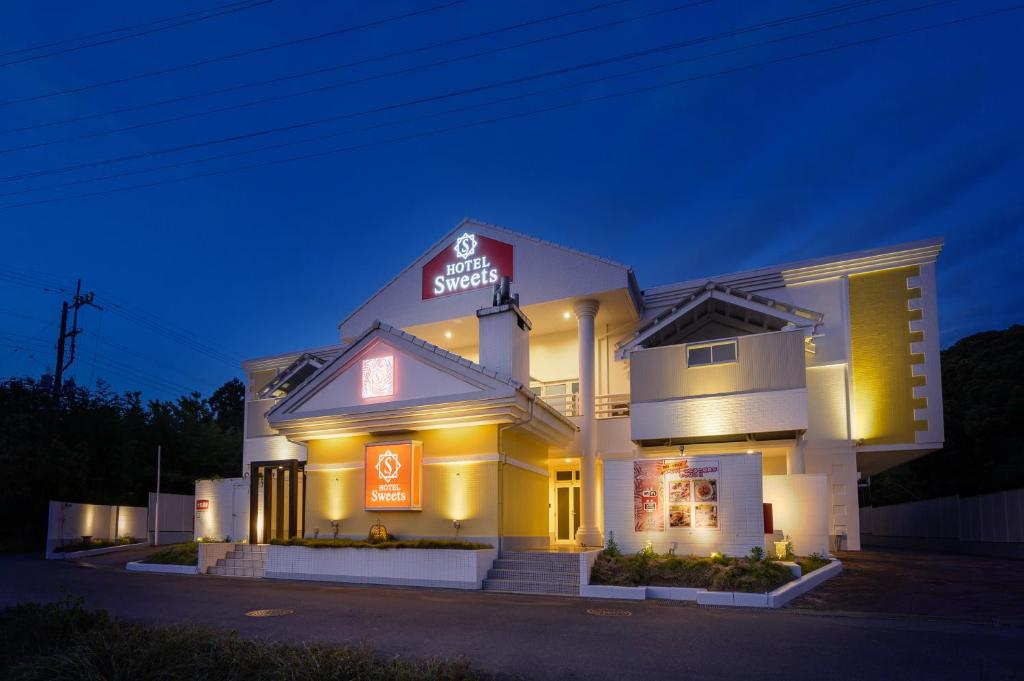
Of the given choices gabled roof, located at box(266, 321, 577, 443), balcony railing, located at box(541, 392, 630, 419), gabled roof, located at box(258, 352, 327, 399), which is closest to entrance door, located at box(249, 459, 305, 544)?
gabled roof, located at box(266, 321, 577, 443)

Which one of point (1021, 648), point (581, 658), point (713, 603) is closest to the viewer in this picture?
point (581, 658)

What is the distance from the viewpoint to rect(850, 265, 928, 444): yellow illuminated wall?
22.3 m

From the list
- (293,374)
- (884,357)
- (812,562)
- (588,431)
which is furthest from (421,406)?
(884,357)

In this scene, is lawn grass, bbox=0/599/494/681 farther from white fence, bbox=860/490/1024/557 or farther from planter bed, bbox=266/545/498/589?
white fence, bbox=860/490/1024/557

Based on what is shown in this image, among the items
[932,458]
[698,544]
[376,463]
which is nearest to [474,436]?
[376,463]

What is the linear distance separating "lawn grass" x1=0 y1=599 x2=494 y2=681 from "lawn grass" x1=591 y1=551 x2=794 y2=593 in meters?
7.43

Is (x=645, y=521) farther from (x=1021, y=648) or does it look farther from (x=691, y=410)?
(x=1021, y=648)

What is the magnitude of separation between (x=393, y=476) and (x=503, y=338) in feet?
15.2

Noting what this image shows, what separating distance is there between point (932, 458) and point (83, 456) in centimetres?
4287

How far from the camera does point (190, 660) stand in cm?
731

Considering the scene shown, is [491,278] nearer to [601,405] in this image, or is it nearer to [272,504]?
[601,405]

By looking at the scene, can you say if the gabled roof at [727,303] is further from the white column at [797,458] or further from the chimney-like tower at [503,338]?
the chimney-like tower at [503,338]

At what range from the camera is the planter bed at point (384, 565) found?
15.5 metres

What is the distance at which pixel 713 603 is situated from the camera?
1261 cm
